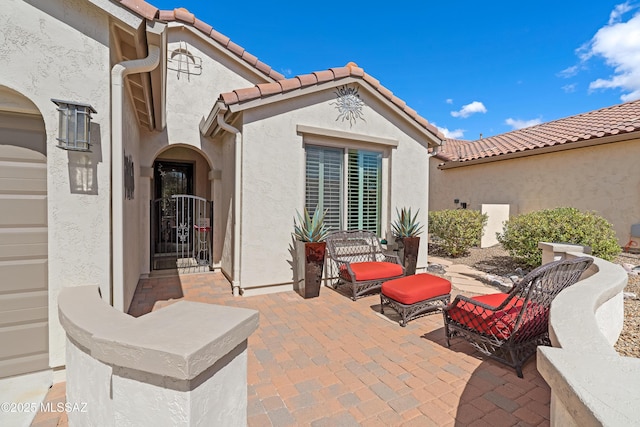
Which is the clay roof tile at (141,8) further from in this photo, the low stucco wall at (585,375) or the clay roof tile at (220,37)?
the clay roof tile at (220,37)

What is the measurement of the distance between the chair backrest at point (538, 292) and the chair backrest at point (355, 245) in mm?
3774

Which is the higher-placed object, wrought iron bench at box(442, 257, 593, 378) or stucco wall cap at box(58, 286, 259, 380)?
stucco wall cap at box(58, 286, 259, 380)

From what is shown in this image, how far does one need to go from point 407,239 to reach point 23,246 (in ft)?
24.2

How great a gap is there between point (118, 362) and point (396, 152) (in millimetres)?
7914

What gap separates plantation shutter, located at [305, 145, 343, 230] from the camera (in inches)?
286

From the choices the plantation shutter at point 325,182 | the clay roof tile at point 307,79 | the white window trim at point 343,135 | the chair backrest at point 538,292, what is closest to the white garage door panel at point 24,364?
the plantation shutter at point 325,182

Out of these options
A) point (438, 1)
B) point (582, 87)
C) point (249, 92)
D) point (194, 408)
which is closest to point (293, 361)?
point (194, 408)

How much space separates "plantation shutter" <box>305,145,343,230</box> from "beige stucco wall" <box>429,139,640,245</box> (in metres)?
9.70

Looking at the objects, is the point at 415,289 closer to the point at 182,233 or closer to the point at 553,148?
the point at 182,233

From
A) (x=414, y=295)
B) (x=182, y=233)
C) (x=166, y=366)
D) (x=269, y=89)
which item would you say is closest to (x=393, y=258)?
(x=414, y=295)

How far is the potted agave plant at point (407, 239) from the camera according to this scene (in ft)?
25.6

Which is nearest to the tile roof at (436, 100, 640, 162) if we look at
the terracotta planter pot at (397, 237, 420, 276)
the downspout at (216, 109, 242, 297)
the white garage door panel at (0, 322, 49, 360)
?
the terracotta planter pot at (397, 237, 420, 276)

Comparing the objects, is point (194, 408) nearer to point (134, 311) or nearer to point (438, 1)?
point (134, 311)

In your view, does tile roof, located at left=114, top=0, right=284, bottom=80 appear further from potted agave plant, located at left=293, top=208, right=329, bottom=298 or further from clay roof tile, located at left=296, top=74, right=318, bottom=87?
potted agave plant, located at left=293, top=208, right=329, bottom=298
